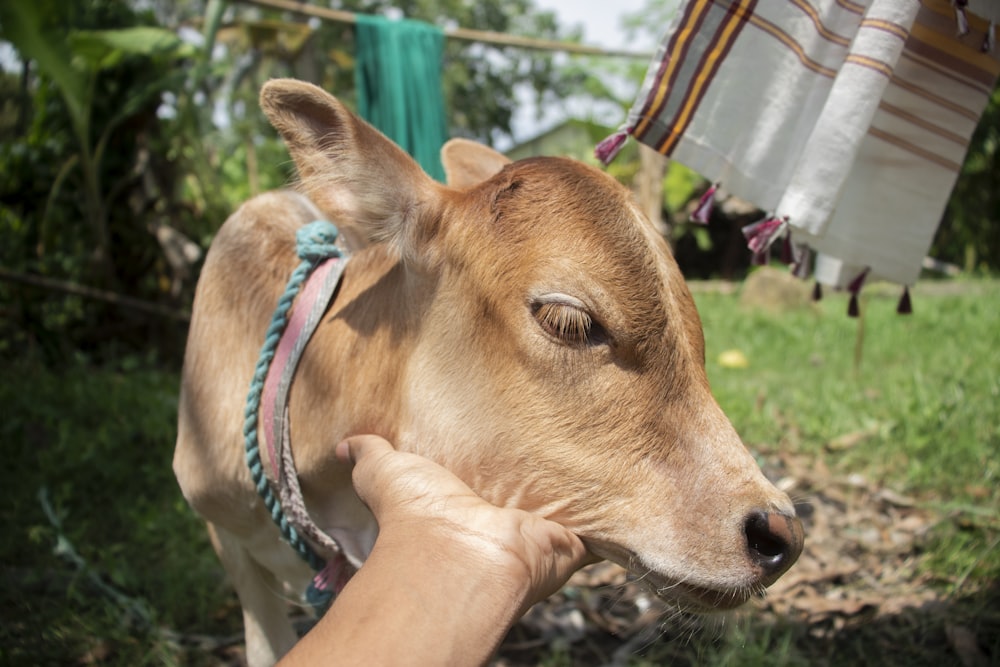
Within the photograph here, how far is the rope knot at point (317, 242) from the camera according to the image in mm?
2164

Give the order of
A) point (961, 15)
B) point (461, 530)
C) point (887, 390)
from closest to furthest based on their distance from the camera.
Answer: point (461, 530), point (961, 15), point (887, 390)

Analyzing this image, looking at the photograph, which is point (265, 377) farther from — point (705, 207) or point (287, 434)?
point (705, 207)

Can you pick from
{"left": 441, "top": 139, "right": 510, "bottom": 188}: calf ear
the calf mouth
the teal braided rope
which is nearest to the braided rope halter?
the teal braided rope

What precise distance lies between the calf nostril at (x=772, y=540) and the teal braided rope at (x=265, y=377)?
3.79 feet

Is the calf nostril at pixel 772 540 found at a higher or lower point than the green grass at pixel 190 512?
higher

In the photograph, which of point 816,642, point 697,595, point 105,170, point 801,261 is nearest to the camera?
point 697,595

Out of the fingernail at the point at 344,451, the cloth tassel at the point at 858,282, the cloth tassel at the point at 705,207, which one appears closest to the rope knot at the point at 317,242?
the fingernail at the point at 344,451

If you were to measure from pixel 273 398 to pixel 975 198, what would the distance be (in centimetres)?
1381

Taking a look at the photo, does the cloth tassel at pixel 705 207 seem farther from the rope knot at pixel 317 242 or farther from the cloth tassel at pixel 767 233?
the rope knot at pixel 317 242

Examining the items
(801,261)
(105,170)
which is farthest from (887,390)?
(105,170)

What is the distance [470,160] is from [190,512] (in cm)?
240

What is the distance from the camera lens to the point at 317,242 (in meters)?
2.20

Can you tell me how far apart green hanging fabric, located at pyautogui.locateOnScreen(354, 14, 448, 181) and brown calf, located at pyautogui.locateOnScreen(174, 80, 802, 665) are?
4983 mm

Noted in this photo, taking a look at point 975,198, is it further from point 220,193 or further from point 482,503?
point 482,503
